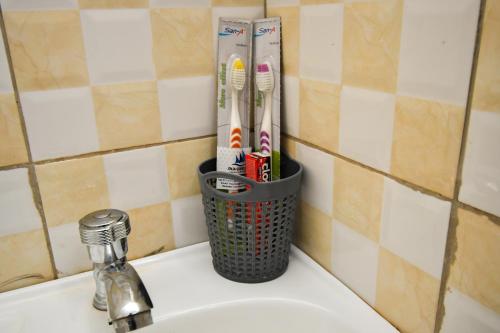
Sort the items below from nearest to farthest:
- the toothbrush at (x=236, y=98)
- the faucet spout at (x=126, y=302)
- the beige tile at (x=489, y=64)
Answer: the beige tile at (x=489, y=64), the faucet spout at (x=126, y=302), the toothbrush at (x=236, y=98)

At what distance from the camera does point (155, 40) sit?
685 millimetres

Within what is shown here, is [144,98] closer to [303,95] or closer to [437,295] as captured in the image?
[303,95]

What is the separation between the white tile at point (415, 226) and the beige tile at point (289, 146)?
22cm

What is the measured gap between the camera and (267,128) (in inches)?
28.5

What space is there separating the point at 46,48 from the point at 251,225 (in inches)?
15.9

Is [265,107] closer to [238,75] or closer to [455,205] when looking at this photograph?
[238,75]

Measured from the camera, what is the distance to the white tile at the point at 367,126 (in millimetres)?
537

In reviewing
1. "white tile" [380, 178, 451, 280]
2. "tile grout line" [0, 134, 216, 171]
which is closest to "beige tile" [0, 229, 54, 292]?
"tile grout line" [0, 134, 216, 171]

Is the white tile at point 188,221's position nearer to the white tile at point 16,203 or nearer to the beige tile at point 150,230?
the beige tile at point 150,230

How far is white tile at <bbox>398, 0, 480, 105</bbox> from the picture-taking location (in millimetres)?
420

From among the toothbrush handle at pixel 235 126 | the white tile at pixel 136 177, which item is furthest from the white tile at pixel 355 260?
the white tile at pixel 136 177

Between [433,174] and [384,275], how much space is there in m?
0.18

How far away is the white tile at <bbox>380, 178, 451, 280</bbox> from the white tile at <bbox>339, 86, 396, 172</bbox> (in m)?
0.04

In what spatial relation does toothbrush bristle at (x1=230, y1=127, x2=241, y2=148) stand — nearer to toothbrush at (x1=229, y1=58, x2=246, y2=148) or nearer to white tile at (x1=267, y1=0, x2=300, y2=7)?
toothbrush at (x1=229, y1=58, x2=246, y2=148)
